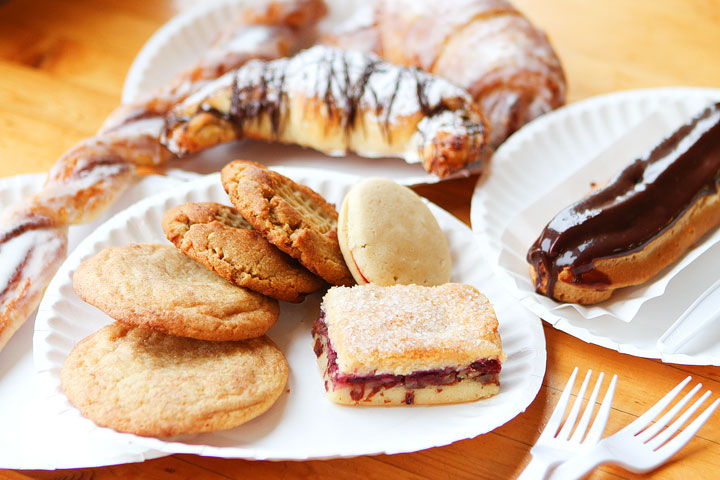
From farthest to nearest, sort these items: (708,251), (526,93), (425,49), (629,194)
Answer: (425,49)
(526,93)
(708,251)
(629,194)

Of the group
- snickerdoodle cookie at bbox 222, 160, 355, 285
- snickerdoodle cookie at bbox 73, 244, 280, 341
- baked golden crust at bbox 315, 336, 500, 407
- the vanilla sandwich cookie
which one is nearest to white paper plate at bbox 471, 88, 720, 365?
the vanilla sandwich cookie

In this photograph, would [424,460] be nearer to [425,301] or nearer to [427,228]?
[425,301]

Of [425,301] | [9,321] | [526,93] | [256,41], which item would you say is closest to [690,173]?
[526,93]

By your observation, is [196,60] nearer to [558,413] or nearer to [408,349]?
[408,349]

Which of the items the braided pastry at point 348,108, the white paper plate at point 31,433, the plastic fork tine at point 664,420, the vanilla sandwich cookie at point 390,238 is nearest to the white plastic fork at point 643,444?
the plastic fork tine at point 664,420

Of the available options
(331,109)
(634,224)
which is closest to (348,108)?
(331,109)

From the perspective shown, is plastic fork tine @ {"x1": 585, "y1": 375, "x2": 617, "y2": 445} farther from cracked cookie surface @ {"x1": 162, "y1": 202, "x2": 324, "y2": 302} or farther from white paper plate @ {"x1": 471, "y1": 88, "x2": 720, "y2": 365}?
cracked cookie surface @ {"x1": 162, "y1": 202, "x2": 324, "y2": 302}
